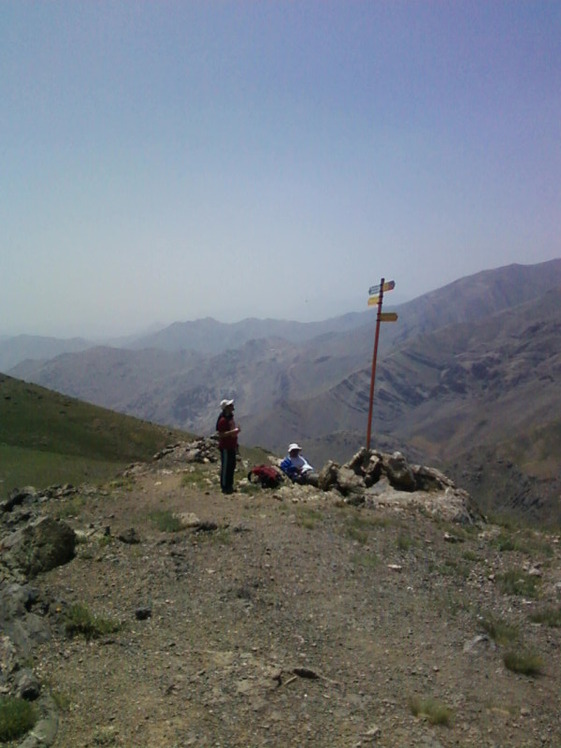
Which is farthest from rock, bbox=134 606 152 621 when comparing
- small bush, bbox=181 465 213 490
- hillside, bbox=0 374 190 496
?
hillside, bbox=0 374 190 496

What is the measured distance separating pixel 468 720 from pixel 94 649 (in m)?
4.76

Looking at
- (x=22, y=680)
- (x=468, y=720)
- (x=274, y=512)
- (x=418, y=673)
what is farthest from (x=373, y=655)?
(x=274, y=512)

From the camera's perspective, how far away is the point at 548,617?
973 centimetres

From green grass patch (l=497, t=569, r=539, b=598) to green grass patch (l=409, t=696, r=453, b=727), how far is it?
174 inches

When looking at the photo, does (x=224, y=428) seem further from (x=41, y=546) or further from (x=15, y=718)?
(x=15, y=718)

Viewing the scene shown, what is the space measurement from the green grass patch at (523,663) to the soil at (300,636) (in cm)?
12

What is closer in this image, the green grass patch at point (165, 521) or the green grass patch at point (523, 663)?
the green grass patch at point (523, 663)

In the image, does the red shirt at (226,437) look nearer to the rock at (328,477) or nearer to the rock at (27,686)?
the rock at (328,477)

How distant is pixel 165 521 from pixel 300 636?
591 centimetres

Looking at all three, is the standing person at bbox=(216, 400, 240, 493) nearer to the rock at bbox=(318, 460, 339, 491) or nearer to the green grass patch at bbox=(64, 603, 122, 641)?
the rock at bbox=(318, 460, 339, 491)

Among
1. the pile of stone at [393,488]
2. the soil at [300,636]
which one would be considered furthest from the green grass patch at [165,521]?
the pile of stone at [393,488]

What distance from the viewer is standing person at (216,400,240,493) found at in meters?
15.9

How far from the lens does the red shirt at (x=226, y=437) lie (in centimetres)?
1586

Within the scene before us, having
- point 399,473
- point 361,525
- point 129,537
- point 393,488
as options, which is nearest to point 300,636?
point 129,537
